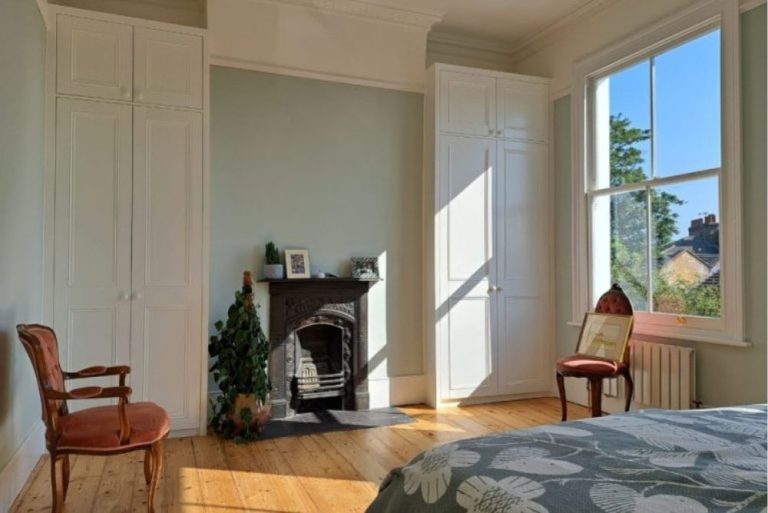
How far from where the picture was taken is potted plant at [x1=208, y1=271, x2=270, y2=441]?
3.55 m

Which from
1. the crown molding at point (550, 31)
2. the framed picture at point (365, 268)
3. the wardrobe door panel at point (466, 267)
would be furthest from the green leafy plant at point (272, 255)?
the crown molding at point (550, 31)

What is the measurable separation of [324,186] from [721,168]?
2.87 m

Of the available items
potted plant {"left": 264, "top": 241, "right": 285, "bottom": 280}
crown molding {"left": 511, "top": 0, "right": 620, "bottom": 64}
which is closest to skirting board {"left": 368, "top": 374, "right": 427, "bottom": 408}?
potted plant {"left": 264, "top": 241, "right": 285, "bottom": 280}

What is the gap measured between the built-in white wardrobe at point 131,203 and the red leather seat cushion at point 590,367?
2.58 meters

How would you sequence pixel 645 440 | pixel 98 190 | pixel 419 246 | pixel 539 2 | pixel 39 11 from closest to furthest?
pixel 645 440 → pixel 39 11 → pixel 98 190 → pixel 539 2 → pixel 419 246

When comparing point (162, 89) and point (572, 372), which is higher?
point (162, 89)

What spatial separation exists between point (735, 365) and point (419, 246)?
2.48 meters

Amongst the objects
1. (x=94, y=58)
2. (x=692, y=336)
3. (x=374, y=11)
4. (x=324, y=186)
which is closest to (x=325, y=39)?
(x=374, y=11)

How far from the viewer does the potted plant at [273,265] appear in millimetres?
3977

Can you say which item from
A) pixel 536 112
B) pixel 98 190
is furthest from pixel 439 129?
pixel 98 190

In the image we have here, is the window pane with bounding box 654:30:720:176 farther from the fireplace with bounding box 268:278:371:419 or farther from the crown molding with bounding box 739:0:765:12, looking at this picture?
the fireplace with bounding box 268:278:371:419

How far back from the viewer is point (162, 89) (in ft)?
11.8

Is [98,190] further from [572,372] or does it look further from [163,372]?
[572,372]

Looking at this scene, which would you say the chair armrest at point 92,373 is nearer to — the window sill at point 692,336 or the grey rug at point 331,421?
the grey rug at point 331,421
